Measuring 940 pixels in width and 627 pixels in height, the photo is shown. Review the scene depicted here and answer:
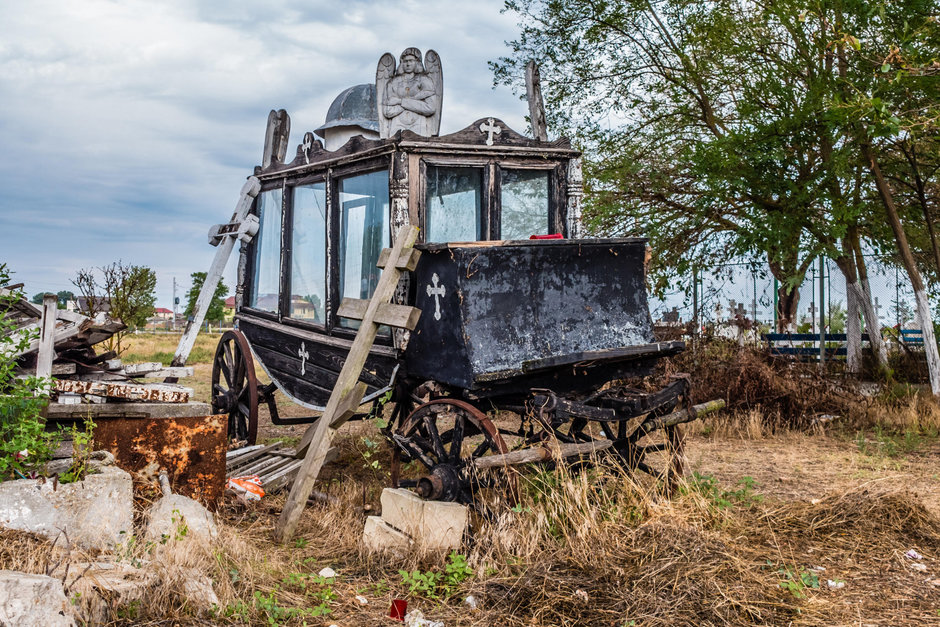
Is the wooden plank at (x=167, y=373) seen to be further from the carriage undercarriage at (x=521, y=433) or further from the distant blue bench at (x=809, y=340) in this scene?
the distant blue bench at (x=809, y=340)

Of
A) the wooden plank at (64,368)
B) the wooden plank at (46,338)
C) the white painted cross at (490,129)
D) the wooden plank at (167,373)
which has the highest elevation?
the white painted cross at (490,129)

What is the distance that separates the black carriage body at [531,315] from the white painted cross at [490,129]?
1369mm

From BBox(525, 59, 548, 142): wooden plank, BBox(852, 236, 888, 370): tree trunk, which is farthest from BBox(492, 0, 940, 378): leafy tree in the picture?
BBox(525, 59, 548, 142): wooden plank

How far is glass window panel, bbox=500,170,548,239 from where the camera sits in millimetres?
6355

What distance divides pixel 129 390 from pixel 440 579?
280 cm

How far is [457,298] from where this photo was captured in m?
4.96

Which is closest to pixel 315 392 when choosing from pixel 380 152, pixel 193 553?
pixel 380 152

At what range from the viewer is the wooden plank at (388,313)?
5172 millimetres

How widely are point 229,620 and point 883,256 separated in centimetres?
1261

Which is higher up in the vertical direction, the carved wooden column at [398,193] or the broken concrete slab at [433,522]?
Answer: the carved wooden column at [398,193]

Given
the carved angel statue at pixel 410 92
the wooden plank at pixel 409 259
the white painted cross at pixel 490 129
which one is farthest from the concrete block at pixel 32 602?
the white painted cross at pixel 490 129

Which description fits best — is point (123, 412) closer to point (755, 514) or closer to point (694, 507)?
point (694, 507)

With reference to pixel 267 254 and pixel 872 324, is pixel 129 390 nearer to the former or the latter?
pixel 267 254

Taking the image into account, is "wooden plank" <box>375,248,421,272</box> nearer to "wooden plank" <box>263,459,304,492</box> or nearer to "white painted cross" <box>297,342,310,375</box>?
"wooden plank" <box>263,459,304,492</box>
